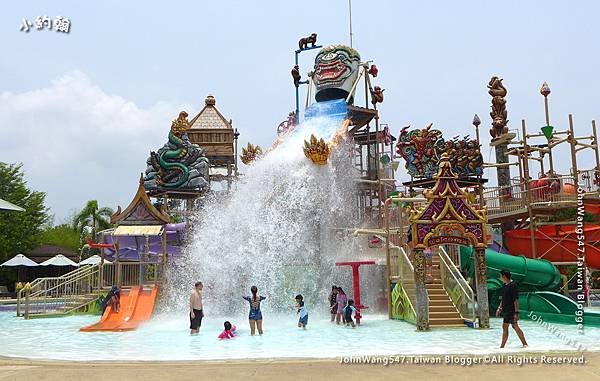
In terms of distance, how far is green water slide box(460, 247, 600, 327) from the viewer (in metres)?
16.9

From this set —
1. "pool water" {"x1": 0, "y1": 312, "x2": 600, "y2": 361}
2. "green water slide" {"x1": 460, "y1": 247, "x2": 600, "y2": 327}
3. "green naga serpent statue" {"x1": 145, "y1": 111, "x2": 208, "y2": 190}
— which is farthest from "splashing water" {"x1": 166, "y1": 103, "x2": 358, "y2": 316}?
"green naga serpent statue" {"x1": 145, "y1": 111, "x2": 208, "y2": 190}

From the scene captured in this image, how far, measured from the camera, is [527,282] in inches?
727

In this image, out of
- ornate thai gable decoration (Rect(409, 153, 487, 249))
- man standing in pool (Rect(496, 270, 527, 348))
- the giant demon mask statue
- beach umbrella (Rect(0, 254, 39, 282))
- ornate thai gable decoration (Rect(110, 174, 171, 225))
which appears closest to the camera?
man standing in pool (Rect(496, 270, 527, 348))

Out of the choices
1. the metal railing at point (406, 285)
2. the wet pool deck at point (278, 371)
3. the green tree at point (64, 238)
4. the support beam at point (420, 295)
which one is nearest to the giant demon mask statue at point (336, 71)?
the metal railing at point (406, 285)

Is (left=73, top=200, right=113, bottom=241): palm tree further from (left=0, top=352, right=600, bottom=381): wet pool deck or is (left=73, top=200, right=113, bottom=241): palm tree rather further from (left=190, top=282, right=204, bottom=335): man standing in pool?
(left=0, top=352, right=600, bottom=381): wet pool deck

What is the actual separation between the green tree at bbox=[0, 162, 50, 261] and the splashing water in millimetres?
20170

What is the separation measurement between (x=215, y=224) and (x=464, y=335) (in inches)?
437

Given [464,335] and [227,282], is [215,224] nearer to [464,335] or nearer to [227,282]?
[227,282]

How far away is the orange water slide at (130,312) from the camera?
53.8ft

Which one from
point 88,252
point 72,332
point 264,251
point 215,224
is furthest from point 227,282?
point 88,252

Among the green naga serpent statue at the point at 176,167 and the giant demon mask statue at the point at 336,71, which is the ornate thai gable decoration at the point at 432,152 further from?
the green naga serpent statue at the point at 176,167

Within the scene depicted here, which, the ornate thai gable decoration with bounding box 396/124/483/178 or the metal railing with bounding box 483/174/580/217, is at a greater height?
the ornate thai gable decoration with bounding box 396/124/483/178

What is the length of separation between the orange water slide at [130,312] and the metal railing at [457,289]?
9.43 m

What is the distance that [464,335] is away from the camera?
13086 mm
